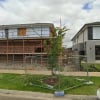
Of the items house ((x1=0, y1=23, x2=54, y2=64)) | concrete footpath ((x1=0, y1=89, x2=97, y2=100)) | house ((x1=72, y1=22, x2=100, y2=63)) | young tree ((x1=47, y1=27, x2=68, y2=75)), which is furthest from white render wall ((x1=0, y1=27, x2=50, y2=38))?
concrete footpath ((x1=0, y1=89, x2=97, y2=100))

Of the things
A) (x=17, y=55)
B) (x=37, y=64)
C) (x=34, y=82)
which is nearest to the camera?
(x=34, y=82)

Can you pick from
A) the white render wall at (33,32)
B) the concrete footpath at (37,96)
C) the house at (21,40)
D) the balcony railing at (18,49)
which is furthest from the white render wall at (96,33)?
the concrete footpath at (37,96)

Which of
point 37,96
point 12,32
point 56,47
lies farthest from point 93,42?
point 37,96

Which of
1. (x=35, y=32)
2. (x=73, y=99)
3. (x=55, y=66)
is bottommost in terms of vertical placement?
(x=73, y=99)

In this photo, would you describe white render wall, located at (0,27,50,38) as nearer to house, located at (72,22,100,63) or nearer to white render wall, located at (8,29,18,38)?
white render wall, located at (8,29,18,38)

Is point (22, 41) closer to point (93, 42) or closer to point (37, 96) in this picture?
point (93, 42)

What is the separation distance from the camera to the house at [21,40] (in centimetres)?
4153

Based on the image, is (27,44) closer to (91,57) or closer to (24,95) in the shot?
(91,57)

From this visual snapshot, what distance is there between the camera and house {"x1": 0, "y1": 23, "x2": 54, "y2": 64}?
41531 millimetres

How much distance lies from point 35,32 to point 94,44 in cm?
972

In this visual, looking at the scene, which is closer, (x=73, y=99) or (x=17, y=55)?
(x=73, y=99)

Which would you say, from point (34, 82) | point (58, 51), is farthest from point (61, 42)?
point (34, 82)

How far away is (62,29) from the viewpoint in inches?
765

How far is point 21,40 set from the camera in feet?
140
